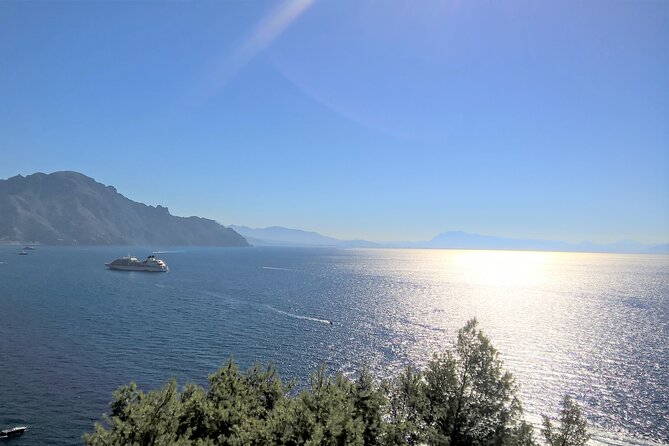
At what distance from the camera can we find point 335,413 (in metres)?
26.9

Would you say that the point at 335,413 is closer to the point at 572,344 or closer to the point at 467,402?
the point at 467,402

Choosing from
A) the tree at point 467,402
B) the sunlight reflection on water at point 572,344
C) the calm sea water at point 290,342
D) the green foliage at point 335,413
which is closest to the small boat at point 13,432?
the calm sea water at point 290,342

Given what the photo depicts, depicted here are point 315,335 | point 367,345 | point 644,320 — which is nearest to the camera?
point 367,345

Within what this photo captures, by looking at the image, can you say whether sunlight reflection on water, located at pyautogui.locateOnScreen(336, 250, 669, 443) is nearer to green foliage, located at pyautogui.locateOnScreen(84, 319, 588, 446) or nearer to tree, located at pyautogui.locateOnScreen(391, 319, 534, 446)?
tree, located at pyautogui.locateOnScreen(391, 319, 534, 446)

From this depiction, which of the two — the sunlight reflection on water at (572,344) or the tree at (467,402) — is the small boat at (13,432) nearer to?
the tree at (467,402)

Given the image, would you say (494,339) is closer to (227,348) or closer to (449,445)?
(227,348)

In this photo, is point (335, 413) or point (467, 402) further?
point (467, 402)

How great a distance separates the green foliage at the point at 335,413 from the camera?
1037 inches

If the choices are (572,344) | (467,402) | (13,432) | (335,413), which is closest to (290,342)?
(13,432)

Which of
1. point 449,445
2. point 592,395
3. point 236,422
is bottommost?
point 592,395

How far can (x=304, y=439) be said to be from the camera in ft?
86.5

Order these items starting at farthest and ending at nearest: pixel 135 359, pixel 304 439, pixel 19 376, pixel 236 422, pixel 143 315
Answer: pixel 143 315 → pixel 135 359 → pixel 19 376 → pixel 236 422 → pixel 304 439

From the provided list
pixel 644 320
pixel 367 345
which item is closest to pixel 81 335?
pixel 367 345

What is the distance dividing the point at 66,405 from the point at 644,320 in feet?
541
